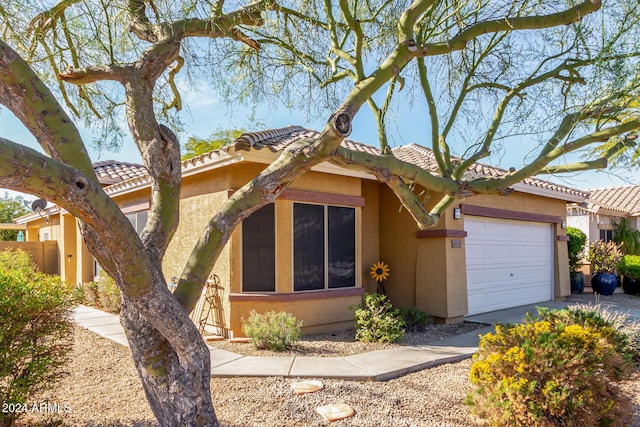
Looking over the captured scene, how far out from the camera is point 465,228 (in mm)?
10656

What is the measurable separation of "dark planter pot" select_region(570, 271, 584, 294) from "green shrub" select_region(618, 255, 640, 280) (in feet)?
5.49

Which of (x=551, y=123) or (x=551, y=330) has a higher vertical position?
(x=551, y=123)

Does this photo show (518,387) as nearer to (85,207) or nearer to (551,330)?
(551,330)

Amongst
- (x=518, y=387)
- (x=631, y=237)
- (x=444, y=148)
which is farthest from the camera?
(x=631, y=237)

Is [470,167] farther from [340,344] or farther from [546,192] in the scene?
[340,344]

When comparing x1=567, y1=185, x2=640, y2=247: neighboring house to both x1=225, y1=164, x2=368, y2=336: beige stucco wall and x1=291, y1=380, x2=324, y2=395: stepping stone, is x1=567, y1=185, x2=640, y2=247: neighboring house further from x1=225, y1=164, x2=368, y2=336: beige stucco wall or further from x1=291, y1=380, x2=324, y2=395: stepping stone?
x1=291, y1=380, x2=324, y2=395: stepping stone

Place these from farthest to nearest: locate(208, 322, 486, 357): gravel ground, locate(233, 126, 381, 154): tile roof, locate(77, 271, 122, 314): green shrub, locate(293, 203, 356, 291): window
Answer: locate(77, 271, 122, 314): green shrub
locate(293, 203, 356, 291): window
locate(233, 126, 381, 154): tile roof
locate(208, 322, 486, 357): gravel ground

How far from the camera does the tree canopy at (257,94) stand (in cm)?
339

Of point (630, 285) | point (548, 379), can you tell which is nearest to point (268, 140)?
point (548, 379)

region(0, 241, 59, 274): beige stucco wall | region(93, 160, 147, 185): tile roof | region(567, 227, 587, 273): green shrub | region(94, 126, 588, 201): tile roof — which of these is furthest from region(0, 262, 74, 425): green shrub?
region(567, 227, 587, 273): green shrub

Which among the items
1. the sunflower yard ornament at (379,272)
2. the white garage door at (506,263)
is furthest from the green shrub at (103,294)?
the white garage door at (506,263)

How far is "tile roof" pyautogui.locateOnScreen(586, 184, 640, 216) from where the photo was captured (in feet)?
64.6

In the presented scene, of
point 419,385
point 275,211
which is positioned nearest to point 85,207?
point 419,385

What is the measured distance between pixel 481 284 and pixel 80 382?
359 inches
